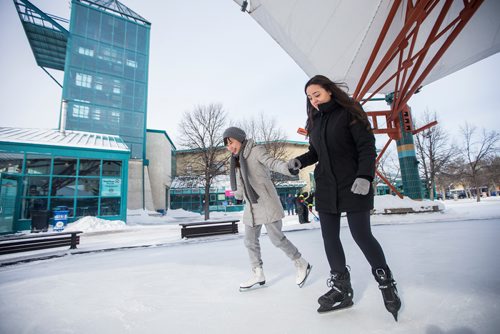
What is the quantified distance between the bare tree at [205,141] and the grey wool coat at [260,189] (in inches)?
525

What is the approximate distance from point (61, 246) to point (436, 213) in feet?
39.1

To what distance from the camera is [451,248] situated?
2.98 metres

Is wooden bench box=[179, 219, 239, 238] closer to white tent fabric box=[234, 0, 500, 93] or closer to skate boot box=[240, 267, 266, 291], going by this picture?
skate boot box=[240, 267, 266, 291]

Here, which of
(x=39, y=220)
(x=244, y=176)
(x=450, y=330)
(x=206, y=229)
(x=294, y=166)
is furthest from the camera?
(x=39, y=220)

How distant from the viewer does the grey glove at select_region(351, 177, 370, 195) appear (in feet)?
4.42

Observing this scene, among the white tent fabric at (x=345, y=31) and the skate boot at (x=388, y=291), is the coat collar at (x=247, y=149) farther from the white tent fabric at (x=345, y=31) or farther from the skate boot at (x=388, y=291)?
the white tent fabric at (x=345, y=31)

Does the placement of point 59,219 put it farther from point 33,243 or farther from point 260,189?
point 260,189

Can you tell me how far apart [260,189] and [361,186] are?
983 mm

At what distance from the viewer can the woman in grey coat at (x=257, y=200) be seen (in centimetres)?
205

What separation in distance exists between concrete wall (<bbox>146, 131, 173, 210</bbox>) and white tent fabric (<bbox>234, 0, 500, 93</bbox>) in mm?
20134

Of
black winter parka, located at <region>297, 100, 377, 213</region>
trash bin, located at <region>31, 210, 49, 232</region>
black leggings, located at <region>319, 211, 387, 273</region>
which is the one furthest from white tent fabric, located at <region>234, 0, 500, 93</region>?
trash bin, located at <region>31, 210, 49, 232</region>

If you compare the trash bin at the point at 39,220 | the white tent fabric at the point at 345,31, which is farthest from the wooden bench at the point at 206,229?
the trash bin at the point at 39,220

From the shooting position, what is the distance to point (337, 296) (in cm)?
147

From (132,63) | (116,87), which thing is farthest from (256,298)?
(132,63)
